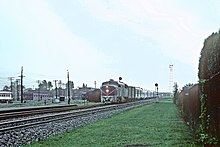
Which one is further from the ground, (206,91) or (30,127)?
(206,91)

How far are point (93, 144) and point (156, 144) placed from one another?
79.5 inches

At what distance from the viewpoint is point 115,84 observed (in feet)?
180

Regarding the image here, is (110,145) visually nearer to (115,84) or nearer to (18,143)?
(18,143)

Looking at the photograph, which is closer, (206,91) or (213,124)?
(213,124)

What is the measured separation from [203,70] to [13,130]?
1027 centimetres

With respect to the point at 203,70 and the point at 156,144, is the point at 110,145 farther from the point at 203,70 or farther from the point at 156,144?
the point at 203,70

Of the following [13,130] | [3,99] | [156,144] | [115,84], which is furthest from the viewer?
[3,99]

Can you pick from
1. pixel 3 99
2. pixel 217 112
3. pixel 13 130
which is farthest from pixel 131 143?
pixel 3 99

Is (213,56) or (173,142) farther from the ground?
(213,56)

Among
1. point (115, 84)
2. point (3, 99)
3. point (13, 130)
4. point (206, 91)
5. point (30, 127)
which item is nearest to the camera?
point (206, 91)

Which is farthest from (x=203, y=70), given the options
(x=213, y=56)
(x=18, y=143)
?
(x=18, y=143)

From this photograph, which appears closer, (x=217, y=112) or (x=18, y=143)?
(x=217, y=112)

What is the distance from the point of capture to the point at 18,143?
12.5m

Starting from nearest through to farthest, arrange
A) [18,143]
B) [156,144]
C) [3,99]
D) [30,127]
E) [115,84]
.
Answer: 1. [156,144]
2. [18,143]
3. [30,127]
4. [115,84]
5. [3,99]
